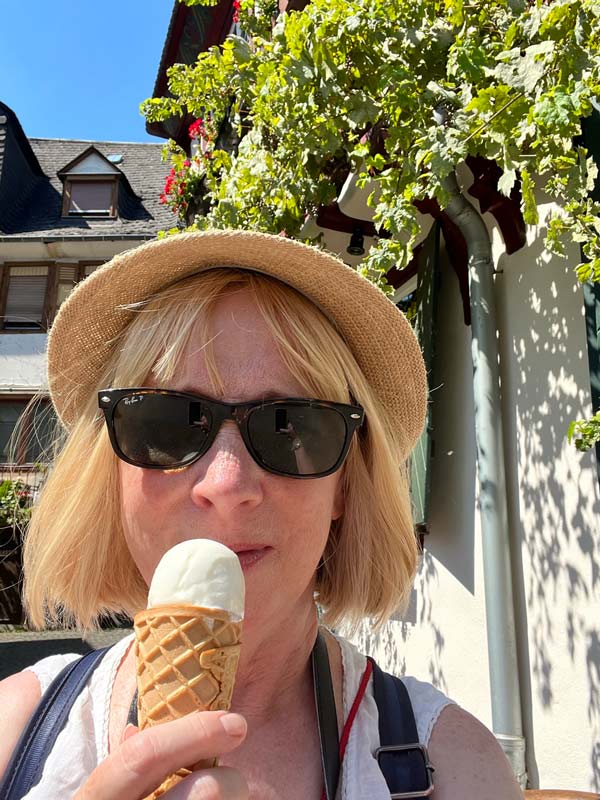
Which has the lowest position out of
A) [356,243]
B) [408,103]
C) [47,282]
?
[408,103]

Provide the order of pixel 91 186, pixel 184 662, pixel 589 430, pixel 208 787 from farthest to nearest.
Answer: pixel 91 186 < pixel 589 430 < pixel 184 662 < pixel 208 787

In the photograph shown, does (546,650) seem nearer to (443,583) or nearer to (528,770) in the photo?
(528,770)

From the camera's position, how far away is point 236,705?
1337 millimetres

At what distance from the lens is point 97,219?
58.8 ft

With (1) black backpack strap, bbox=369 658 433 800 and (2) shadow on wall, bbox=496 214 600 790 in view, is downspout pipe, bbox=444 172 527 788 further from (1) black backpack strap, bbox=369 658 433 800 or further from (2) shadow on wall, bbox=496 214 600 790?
(1) black backpack strap, bbox=369 658 433 800

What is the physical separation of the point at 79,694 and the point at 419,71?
119 inches

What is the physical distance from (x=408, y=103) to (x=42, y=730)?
285 centimetres

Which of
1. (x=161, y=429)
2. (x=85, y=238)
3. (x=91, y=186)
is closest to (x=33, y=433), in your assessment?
(x=161, y=429)

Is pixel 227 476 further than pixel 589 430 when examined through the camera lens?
No

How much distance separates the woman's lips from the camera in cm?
120

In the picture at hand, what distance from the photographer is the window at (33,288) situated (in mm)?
16484

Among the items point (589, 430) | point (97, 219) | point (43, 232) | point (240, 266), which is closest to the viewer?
point (240, 266)

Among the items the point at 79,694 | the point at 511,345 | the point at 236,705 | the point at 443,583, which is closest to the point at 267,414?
the point at 236,705

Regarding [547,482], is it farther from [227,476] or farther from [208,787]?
[208,787]
